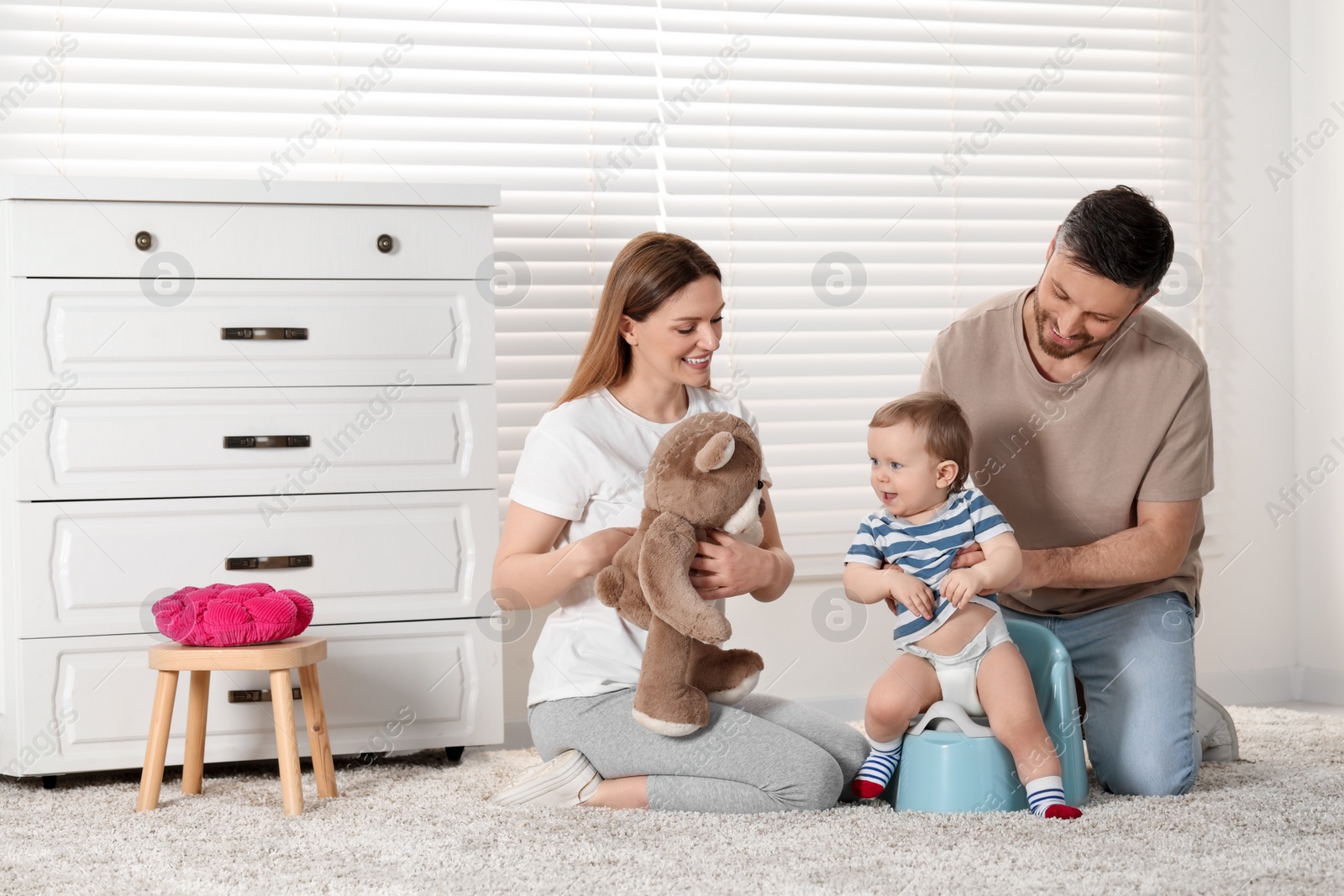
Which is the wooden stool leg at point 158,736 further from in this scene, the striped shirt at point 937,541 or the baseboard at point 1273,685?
the baseboard at point 1273,685

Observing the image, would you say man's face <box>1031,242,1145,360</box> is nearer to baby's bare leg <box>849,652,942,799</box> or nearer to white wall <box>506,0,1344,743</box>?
baby's bare leg <box>849,652,942,799</box>

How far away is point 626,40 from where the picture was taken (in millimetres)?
2727

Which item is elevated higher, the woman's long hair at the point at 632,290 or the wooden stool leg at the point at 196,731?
the woman's long hair at the point at 632,290

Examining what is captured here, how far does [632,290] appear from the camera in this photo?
192 centimetres

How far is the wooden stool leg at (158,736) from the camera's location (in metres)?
1.92

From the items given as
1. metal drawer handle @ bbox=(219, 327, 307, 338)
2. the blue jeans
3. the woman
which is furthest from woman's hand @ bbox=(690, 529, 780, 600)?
metal drawer handle @ bbox=(219, 327, 307, 338)

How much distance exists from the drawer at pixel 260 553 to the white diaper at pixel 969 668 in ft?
2.95

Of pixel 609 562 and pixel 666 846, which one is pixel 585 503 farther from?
pixel 666 846

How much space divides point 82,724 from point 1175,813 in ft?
5.99

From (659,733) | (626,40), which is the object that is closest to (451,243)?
(626,40)

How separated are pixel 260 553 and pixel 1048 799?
1.42 metres

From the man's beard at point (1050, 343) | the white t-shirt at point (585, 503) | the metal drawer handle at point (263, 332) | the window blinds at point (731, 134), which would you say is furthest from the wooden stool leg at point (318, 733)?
the man's beard at point (1050, 343)

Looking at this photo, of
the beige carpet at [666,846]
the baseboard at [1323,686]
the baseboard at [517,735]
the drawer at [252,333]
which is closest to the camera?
the beige carpet at [666,846]

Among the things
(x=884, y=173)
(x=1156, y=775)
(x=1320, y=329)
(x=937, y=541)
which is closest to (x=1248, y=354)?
(x=1320, y=329)
